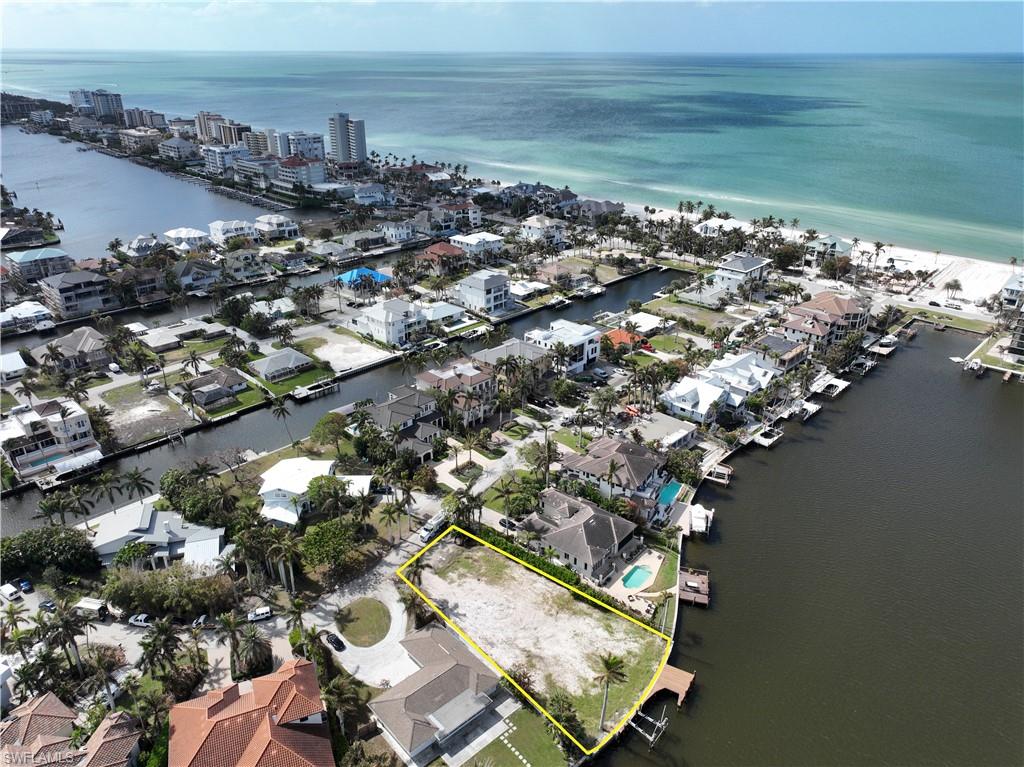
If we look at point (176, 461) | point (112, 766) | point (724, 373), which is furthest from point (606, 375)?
point (112, 766)

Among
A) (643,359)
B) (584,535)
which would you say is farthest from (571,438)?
(643,359)

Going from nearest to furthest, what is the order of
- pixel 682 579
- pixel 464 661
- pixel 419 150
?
pixel 464 661 < pixel 682 579 < pixel 419 150

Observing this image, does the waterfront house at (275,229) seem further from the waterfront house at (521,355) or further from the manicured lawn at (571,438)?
the manicured lawn at (571,438)

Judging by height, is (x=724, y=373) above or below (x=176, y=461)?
above

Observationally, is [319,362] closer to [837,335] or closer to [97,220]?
[837,335]

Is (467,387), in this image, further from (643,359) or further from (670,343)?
(670,343)

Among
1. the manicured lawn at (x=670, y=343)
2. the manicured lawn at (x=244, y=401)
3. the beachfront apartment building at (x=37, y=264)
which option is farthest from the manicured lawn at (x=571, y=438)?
the beachfront apartment building at (x=37, y=264)
